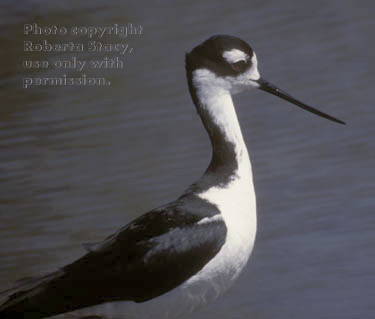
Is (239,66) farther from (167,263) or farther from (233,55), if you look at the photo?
(167,263)

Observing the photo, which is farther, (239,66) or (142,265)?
(239,66)

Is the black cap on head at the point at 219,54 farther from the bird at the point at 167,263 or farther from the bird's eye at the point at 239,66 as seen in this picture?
the bird at the point at 167,263

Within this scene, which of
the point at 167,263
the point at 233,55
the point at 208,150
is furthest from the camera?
the point at 208,150

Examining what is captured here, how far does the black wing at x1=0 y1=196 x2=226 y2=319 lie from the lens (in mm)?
3967

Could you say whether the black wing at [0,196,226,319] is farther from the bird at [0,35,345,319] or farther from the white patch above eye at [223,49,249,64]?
the white patch above eye at [223,49,249,64]

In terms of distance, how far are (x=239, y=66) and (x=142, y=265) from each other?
0.88 metres

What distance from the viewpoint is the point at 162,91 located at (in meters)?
6.54

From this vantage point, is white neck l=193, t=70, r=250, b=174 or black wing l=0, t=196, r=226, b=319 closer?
black wing l=0, t=196, r=226, b=319

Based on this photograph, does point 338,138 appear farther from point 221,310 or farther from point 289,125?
point 221,310

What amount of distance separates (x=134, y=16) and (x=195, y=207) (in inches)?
159

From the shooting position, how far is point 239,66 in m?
4.19

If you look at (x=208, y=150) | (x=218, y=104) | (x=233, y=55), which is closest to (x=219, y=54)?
(x=233, y=55)

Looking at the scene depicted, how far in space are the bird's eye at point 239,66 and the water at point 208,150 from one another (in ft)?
3.01

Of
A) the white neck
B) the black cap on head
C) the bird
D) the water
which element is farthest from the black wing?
the black cap on head
